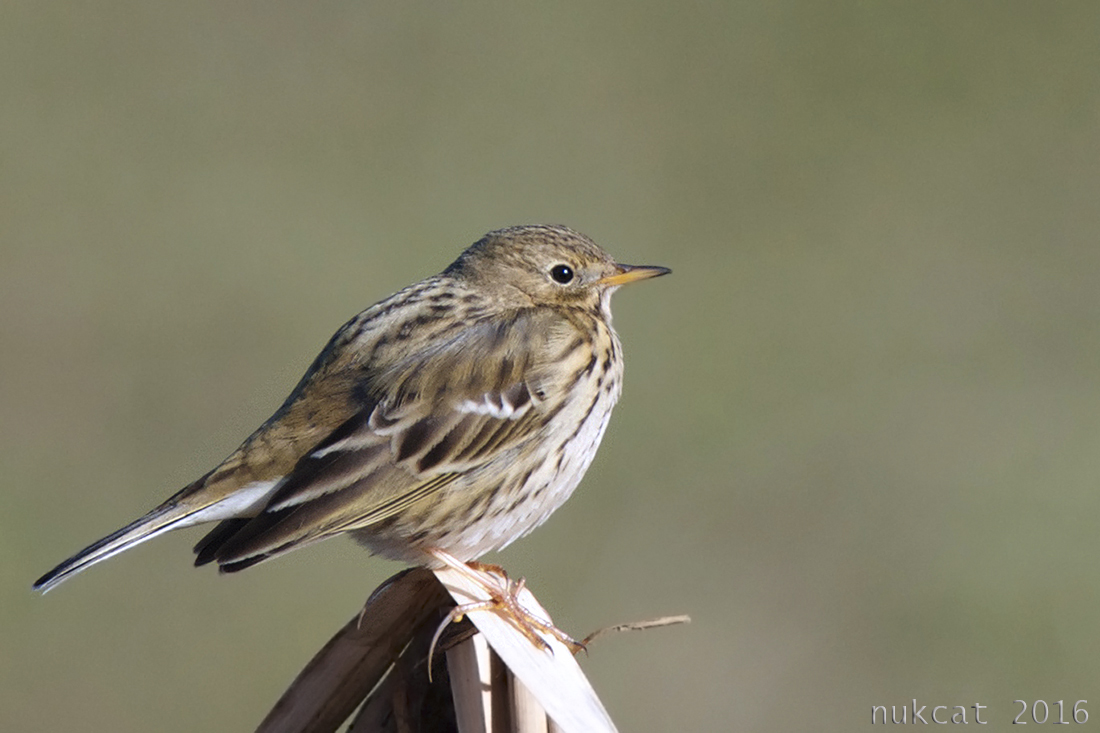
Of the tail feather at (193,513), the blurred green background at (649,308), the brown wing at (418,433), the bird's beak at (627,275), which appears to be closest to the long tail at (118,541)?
the tail feather at (193,513)

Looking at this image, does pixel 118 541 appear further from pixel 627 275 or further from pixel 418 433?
pixel 627 275

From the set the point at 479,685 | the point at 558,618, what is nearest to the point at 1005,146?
the point at 558,618

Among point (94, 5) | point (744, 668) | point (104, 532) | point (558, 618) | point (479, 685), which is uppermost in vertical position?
point (94, 5)

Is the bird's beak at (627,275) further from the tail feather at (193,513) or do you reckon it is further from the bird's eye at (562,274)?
the tail feather at (193,513)

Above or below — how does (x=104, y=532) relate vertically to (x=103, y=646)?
above

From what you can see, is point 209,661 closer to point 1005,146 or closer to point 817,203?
point 817,203

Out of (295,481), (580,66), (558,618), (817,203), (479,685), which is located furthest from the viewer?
(580,66)

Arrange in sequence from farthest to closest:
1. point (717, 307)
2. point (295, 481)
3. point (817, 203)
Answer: point (817, 203)
point (717, 307)
point (295, 481)
